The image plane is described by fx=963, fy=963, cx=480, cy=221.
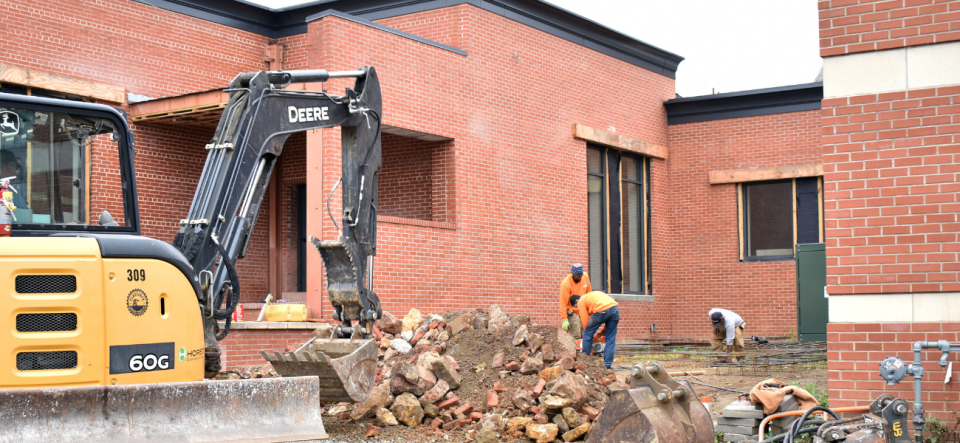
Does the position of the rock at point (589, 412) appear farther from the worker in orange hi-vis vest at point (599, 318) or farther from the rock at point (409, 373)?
the worker in orange hi-vis vest at point (599, 318)

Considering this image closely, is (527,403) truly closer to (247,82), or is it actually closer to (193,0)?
(247,82)

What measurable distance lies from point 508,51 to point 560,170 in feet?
9.22

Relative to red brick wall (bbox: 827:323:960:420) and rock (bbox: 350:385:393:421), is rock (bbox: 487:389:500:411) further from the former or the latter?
red brick wall (bbox: 827:323:960:420)

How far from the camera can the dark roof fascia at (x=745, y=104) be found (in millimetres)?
22953

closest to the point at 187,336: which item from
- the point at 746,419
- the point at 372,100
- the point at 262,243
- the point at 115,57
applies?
the point at 372,100

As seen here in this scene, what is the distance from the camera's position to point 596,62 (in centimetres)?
2212

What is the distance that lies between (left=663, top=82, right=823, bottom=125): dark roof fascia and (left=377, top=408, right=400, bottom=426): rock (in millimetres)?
15398

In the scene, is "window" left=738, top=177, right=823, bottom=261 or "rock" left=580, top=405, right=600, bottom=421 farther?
"window" left=738, top=177, right=823, bottom=261

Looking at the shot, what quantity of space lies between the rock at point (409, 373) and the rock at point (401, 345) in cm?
180

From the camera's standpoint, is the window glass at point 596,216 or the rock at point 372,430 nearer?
the rock at point 372,430

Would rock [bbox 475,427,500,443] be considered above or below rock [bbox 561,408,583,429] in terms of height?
below

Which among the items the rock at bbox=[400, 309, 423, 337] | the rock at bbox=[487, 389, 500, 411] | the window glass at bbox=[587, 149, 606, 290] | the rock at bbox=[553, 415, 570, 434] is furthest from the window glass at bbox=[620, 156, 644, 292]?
the rock at bbox=[553, 415, 570, 434]

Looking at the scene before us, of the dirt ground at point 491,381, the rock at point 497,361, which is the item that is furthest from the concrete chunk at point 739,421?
the rock at point 497,361

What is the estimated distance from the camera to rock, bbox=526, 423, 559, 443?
33.8 feet
